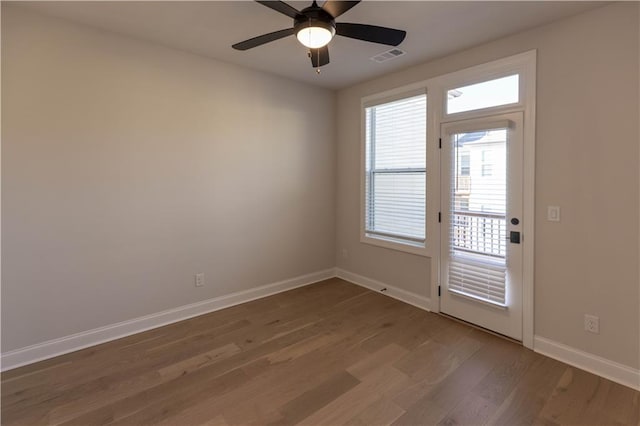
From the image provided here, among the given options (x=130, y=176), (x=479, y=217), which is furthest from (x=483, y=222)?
(x=130, y=176)

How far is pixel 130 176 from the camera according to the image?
294cm

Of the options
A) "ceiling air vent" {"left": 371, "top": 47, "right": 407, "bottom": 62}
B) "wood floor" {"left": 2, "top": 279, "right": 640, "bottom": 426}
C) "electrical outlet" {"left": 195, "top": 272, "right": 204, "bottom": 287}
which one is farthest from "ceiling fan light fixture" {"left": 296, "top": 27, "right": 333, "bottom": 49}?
"electrical outlet" {"left": 195, "top": 272, "right": 204, "bottom": 287}

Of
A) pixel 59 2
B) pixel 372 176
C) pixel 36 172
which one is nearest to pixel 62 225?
pixel 36 172

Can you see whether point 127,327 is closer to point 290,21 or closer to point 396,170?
point 290,21

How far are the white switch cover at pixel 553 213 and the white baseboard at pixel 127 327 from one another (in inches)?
114

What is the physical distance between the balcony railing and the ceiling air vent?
171 cm

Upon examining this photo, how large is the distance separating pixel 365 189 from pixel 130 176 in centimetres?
271

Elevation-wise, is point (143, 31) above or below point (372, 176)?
above

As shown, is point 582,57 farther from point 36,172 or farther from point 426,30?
point 36,172

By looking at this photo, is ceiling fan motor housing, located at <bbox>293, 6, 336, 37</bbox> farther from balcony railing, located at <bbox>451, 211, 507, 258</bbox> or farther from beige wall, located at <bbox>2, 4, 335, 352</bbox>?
balcony railing, located at <bbox>451, 211, 507, 258</bbox>

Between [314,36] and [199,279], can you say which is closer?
[314,36]

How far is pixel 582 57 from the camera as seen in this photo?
242 centimetres

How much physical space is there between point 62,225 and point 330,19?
2.65 m

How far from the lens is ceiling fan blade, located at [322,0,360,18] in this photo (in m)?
1.80
